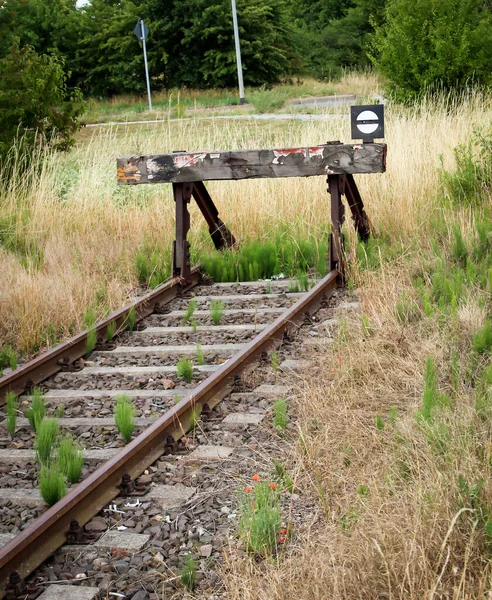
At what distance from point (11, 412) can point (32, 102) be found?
392 inches

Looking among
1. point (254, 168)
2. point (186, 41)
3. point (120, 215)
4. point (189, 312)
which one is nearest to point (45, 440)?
point (189, 312)

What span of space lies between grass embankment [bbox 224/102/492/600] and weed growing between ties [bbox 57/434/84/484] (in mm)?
1045

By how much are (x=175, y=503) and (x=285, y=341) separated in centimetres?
269

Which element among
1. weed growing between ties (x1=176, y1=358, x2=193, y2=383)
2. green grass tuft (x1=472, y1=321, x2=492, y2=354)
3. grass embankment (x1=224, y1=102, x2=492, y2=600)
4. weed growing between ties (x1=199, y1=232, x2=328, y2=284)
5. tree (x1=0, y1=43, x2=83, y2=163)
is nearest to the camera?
grass embankment (x1=224, y1=102, x2=492, y2=600)

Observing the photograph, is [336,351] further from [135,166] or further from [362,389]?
[135,166]

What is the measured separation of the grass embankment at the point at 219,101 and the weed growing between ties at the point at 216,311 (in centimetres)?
1726

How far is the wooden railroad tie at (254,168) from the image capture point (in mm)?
8219

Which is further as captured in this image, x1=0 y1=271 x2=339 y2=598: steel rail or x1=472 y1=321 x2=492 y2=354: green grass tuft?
x1=472 y1=321 x2=492 y2=354: green grass tuft

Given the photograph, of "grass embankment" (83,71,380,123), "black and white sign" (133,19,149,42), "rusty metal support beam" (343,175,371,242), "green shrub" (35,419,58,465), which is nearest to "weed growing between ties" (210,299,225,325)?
"rusty metal support beam" (343,175,371,242)

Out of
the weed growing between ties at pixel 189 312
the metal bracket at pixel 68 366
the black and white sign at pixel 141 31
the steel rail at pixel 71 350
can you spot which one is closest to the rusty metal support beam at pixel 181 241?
the steel rail at pixel 71 350

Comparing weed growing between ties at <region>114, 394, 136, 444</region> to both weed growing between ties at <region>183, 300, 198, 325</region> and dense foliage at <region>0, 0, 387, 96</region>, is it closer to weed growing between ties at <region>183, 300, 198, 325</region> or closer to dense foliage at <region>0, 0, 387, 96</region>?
weed growing between ties at <region>183, 300, 198, 325</region>

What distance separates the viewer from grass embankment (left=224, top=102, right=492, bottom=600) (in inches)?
119

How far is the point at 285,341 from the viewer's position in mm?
6633

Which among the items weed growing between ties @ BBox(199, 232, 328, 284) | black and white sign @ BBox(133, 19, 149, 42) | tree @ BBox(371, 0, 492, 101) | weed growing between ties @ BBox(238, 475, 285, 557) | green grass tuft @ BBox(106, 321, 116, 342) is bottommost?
weed growing between ties @ BBox(238, 475, 285, 557)
